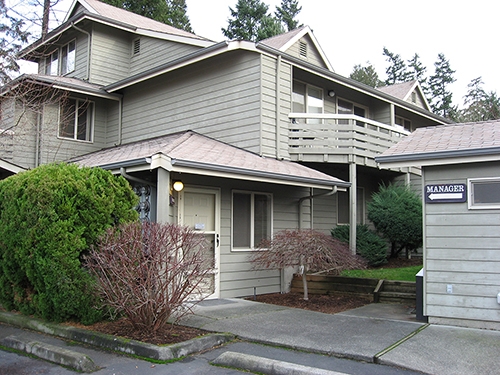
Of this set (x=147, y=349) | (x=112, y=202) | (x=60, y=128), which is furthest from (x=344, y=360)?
(x=60, y=128)

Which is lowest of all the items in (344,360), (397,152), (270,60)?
(344,360)

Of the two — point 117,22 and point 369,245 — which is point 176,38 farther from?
point 369,245

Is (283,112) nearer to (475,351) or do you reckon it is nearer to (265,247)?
(265,247)

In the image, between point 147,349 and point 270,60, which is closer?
point 147,349

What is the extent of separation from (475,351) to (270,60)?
8411 mm

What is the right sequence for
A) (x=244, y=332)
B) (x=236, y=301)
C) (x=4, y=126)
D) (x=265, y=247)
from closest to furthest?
1. (x=244, y=332)
2. (x=236, y=301)
3. (x=265, y=247)
4. (x=4, y=126)

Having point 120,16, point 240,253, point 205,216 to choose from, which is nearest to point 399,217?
point 240,253

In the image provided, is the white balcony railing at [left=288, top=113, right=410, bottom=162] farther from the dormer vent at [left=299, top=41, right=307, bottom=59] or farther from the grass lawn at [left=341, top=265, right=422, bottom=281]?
the dormer vent at [left=299, top=41, right=307, bottom=59]

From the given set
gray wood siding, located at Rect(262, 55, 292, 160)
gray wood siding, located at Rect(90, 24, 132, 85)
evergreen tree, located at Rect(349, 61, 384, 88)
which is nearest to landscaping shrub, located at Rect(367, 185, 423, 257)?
gray wood siding, located at Rect(262, 55, 292, 160)

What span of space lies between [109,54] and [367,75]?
35144mm

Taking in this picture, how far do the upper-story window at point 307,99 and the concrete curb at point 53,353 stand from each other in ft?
32.8

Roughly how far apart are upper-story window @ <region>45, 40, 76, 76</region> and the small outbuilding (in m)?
13.5

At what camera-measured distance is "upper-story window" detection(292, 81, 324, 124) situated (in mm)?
14570

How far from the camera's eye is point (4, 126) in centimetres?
1438
